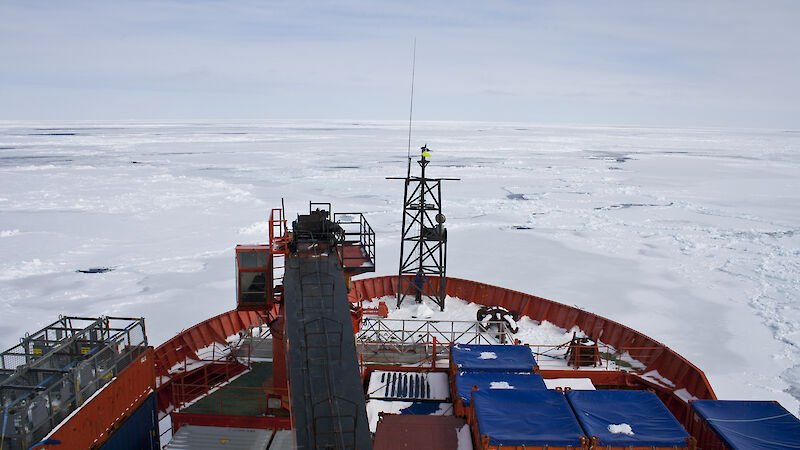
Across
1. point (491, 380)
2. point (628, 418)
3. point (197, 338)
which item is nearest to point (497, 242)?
point (197, 338)

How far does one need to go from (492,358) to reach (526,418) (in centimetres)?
332

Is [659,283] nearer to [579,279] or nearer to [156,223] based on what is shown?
[579,279]

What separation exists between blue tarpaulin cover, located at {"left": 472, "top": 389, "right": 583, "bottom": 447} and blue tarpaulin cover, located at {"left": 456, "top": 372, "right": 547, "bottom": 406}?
0.70 m

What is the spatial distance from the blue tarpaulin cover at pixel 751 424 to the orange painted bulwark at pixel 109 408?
11.1m

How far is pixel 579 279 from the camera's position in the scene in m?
26.9

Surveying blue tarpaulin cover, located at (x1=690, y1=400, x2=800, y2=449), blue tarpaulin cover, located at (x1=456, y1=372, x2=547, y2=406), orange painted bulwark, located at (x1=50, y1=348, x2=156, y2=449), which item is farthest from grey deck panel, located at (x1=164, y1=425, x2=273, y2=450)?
blue tarpaulin cover, located at (x1=690, y1=400, x2=800, y2=449)

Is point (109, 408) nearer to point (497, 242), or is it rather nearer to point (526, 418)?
point (526, 418)

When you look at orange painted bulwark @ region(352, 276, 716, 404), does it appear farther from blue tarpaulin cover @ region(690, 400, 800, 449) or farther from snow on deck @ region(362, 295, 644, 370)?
blue tarpaulin cover @ region(690, 400, 800, 449)

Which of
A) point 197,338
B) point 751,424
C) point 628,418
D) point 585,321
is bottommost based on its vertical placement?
point 197,338

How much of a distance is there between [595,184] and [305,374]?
53171 mm

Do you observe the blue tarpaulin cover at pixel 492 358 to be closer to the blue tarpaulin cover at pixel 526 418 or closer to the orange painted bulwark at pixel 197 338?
the blue tarpaulin cover at pixel 526 418

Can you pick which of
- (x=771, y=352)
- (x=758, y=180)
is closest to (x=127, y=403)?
(x=771, y=352)

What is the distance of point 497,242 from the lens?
33.2 metres

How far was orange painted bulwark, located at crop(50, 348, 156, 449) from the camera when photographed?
28.2 feet
